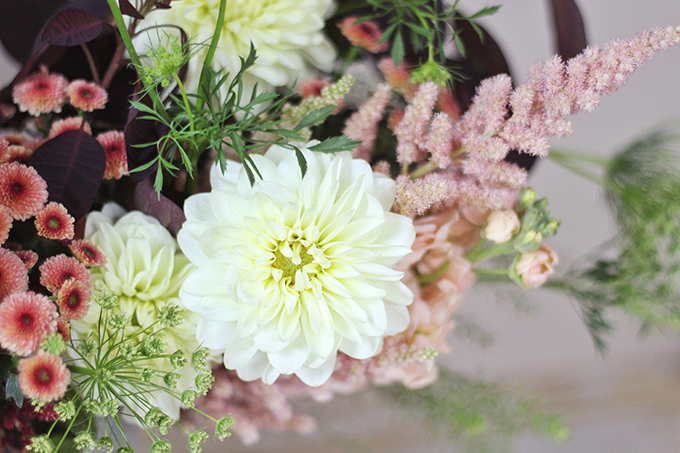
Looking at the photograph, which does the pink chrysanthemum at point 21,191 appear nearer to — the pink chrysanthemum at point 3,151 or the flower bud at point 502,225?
the pink chrysanthemum at point 3,151

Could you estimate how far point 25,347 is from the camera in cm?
26

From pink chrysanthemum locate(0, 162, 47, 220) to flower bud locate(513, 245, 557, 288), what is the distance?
0.34m

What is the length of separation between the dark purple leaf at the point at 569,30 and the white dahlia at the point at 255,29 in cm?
18

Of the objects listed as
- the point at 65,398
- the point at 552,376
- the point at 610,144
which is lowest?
the point at 552,376

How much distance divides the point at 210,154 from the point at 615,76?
0.30 m

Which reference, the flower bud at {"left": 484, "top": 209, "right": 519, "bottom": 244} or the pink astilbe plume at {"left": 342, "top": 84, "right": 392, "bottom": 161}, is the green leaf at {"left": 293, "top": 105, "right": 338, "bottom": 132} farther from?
the flower bud at {"left": 484, "top": 209, "right": 519, "bottom": 244}

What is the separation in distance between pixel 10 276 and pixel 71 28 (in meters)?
0.17

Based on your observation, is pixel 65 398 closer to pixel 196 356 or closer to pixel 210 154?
pixel 196 356

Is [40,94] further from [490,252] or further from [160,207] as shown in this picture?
[490,252]

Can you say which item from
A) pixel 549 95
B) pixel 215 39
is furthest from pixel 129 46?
pixel 549 95

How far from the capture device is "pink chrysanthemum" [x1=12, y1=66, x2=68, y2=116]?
36 centimetres

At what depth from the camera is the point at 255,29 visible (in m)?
0.37

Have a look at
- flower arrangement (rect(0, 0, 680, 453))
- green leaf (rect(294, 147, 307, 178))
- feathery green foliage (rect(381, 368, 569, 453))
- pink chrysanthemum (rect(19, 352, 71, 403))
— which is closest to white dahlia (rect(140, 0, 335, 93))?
flower arrangement (rect(0, 0, 680, 453))

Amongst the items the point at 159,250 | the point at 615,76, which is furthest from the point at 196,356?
the point at 615,76
